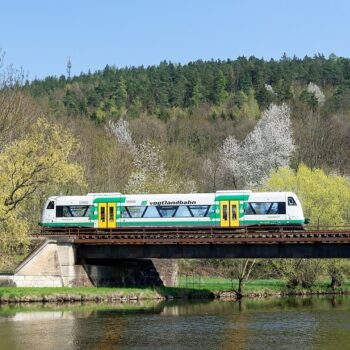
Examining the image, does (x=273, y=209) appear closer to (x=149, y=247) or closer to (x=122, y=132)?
(x=149, y=247)

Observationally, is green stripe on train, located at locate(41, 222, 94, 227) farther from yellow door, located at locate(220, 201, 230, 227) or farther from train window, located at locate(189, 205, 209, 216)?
yellow door, located at locate(220, 201, 230, 227)

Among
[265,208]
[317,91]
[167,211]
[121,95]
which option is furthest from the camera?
[317,91]

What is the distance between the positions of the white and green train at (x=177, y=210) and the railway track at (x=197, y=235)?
1.74 feet

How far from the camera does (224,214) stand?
62781 millimetres

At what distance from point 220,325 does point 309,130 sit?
83.6 meters

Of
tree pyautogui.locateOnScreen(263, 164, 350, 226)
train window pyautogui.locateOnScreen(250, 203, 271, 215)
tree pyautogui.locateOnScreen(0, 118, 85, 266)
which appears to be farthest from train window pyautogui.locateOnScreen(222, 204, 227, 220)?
tree pyautogui.locateOnScreen(0, 118, 85, 266)

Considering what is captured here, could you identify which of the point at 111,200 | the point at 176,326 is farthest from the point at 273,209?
the point at 176,326

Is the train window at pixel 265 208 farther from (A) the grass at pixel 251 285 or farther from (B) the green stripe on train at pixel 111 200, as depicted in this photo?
(B) the green stripe on train at pixel 111 200

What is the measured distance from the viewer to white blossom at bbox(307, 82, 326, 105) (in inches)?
6537

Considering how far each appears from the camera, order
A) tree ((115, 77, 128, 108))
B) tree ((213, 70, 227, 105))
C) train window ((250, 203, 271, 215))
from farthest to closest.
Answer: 1. tree ((213, 70, 227, 105))
2. tree ((115, 77, 128, 108))
3. train window ((250, 203, 271, 215))

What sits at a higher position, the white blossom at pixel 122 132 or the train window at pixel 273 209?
the white blossom at pixel 122 132

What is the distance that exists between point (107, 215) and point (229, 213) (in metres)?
10.1

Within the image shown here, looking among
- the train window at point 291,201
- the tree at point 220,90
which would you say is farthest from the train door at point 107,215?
the tree at point 220,90

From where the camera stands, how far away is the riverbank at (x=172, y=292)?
179 ft
